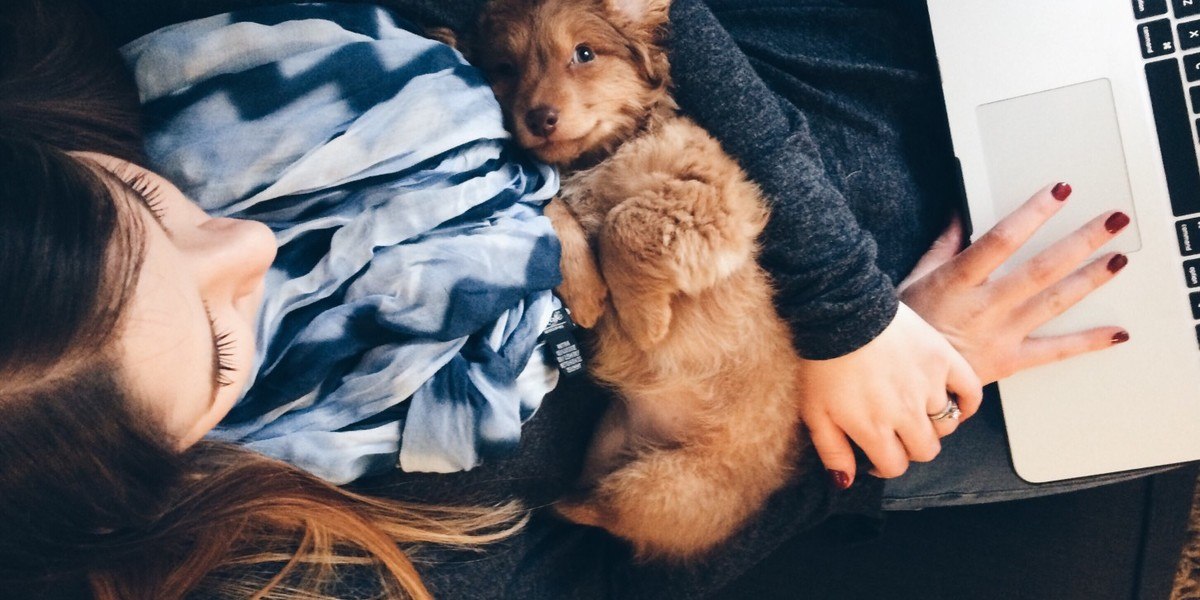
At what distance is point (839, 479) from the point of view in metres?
1.29

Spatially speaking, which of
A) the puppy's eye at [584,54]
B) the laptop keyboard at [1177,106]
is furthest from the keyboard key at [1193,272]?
the puppy's eye at [584,54]

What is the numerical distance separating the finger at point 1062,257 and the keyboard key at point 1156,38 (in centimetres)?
27

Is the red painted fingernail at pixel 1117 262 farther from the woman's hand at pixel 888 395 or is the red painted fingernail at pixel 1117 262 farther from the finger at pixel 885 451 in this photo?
the finger at pixel 885 451

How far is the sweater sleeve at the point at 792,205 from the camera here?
3.61 ft

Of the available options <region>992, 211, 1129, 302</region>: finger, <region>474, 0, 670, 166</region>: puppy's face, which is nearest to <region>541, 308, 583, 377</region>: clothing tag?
<region>474, 0, 670, 166</region>: puppy's face

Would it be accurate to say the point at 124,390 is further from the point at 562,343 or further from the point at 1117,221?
the point at 1117,221

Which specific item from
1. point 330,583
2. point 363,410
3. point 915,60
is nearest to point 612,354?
point 363,410

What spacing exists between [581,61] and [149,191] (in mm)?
682

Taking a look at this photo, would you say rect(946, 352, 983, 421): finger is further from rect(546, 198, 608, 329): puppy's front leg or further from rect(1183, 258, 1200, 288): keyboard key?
rect(546, 198, 608, 329): puppy's front leg

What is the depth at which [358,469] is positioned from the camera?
1.04 metres

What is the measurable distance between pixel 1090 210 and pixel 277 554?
136 cm

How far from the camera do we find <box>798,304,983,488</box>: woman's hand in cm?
118

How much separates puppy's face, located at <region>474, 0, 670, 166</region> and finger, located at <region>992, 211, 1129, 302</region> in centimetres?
66

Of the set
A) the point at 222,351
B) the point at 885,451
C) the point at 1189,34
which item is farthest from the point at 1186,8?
the point at 222,351
